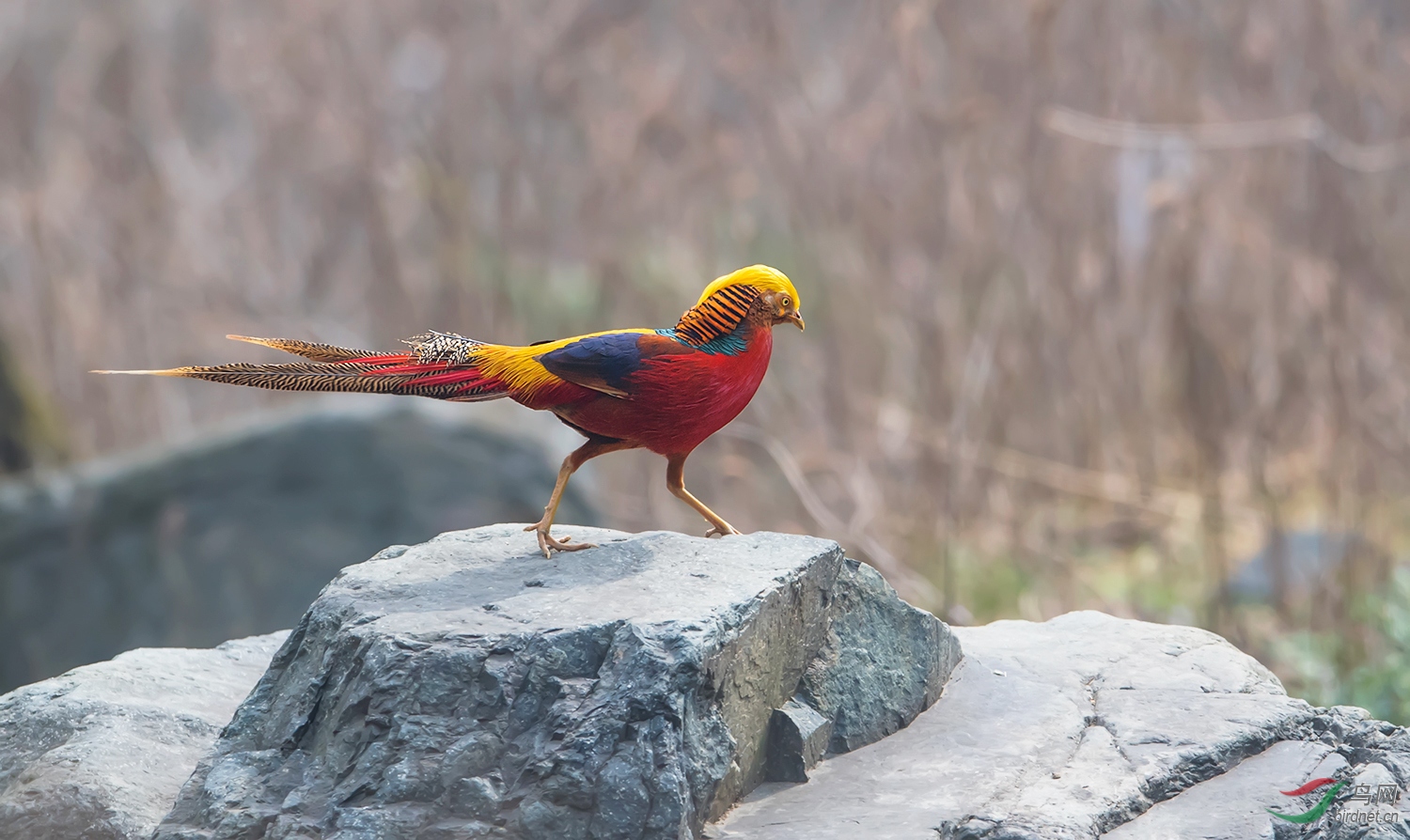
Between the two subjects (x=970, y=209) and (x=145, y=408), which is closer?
Answer: (x=970, y=209)

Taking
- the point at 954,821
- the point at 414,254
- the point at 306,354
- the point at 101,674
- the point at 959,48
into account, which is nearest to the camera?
the point at 954,821

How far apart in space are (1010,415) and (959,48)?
170 centimetres

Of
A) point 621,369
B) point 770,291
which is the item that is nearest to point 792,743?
point 621,369

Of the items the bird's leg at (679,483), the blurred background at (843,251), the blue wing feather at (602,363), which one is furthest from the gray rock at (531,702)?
the blurred background at (843,251)

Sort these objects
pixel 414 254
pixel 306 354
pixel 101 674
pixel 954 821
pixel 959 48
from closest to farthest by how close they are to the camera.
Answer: pixel 954 821 → pixel 306 354 → pixel 101 674 → pixel 959 48 → pixel 414 254

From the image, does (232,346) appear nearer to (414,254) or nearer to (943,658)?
(414,254)

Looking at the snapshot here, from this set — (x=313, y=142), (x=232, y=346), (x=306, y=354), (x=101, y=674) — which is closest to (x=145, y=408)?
(x=232, y=346)

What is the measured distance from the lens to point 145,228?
7.15m

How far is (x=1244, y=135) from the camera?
5.81m

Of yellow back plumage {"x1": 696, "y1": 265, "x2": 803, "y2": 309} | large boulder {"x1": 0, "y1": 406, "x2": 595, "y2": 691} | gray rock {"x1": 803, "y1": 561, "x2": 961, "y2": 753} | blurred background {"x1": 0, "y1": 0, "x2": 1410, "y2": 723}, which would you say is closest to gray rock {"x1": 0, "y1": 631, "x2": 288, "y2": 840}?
gray rock {"x1": 803, "y1": 561, "x2": 961, "y2": 753}

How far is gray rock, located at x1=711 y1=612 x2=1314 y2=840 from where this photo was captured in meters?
2.40

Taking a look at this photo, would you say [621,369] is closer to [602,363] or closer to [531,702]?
[602,363]

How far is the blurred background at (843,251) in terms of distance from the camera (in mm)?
5672

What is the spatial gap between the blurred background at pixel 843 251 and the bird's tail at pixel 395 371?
2582 mm
